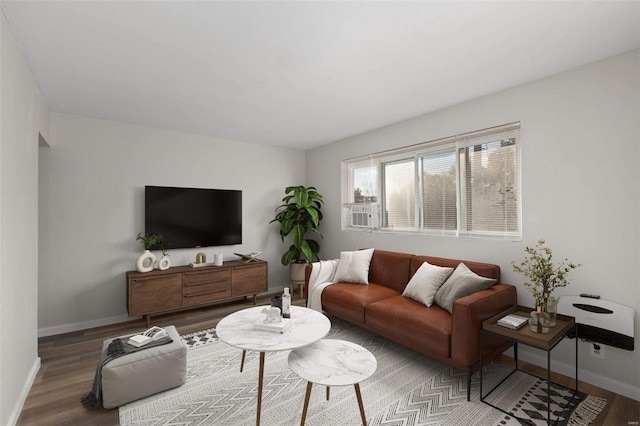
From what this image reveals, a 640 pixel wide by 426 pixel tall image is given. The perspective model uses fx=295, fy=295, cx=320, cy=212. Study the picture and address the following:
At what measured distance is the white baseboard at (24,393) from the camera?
6.19 ft

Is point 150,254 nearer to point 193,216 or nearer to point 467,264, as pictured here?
point 193,216

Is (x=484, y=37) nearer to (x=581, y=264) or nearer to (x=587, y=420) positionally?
(x=581, y=264)

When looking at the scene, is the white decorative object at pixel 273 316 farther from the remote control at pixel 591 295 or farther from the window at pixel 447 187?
the remote control at pixel 591 295

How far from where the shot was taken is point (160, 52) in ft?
7.09

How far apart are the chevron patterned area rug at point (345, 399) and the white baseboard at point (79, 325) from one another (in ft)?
5.43

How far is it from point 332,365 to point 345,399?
54 cm

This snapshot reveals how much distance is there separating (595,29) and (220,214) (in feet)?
14.2

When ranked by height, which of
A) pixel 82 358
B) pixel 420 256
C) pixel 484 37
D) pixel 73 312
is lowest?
pixel 82 358

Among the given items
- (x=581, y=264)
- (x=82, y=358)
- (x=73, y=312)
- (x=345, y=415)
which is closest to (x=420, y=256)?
(x=581, y=264)

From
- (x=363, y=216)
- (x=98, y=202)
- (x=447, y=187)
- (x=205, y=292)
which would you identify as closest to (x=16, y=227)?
(x=98, y=202)

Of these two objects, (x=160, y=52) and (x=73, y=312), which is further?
(x=73, y=312)

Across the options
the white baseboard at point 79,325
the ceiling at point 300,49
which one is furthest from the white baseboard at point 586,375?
the white baseboard at point 79,325

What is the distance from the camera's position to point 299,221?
4.88 m

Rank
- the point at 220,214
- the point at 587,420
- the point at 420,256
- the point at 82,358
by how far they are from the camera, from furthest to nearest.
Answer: the point at 220,214 → the point at 420,256 → the point at 82,358 → the point at 587,420
